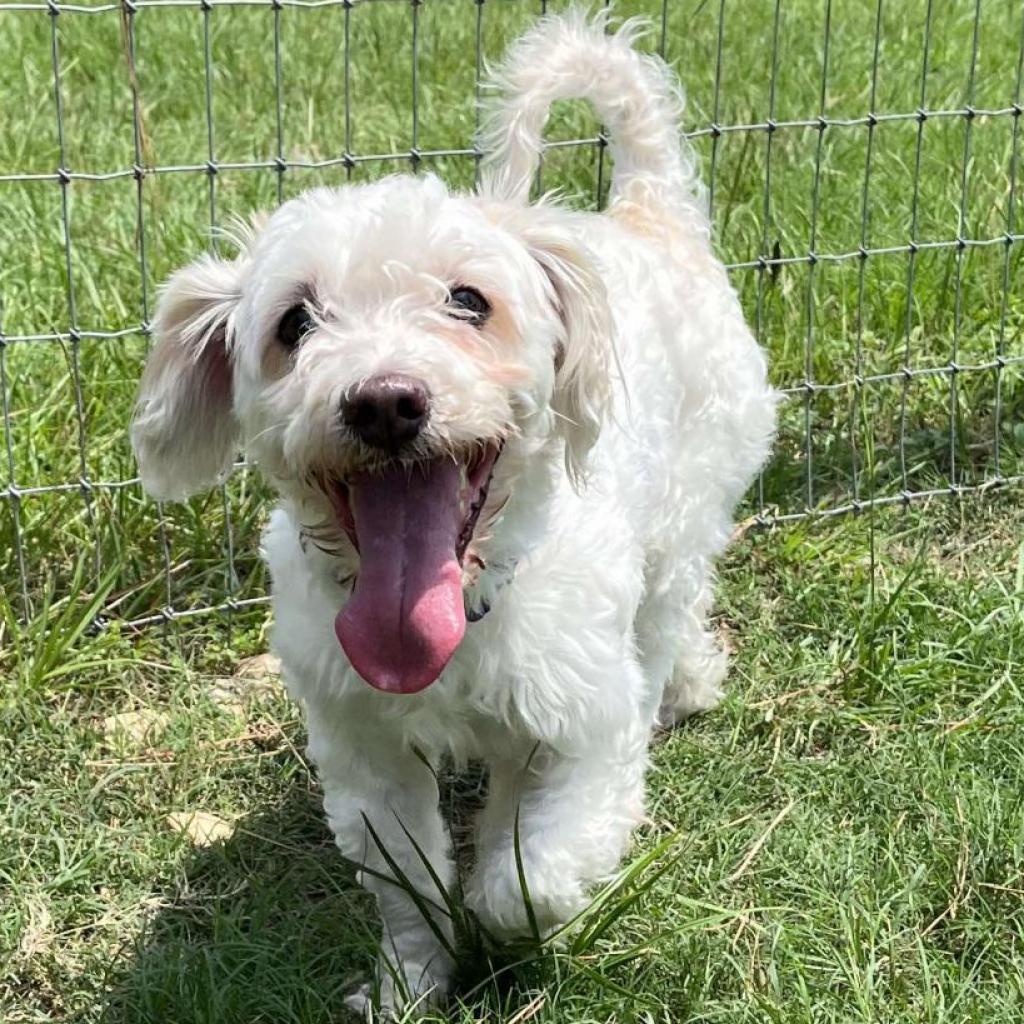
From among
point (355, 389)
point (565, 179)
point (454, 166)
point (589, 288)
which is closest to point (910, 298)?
point (565, 179)

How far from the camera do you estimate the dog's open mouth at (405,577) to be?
2281 millimetres

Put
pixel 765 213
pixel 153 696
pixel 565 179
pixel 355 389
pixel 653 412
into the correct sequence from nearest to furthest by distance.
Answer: pixel 355 389
pixel 653 412
pixel 153 696
pixel 765 213
pixel 565 179

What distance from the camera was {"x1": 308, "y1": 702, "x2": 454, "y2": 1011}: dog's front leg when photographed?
8.68ft

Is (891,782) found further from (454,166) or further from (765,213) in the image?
(454,166)

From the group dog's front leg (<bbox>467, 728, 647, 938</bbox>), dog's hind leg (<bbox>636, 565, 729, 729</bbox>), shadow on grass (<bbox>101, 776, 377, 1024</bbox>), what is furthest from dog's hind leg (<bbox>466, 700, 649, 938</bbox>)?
dog's hind leg (<bbox>636, 565, 729, 729</bbox>)

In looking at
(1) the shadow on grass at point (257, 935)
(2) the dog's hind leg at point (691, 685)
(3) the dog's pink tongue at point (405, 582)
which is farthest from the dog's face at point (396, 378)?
(2) the dog's hind leg at point (691, 685)

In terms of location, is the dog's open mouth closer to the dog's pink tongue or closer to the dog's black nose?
the dog's pink tongue

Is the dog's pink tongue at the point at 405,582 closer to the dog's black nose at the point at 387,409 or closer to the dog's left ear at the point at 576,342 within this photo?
the dog's black nose at the point at 387,409

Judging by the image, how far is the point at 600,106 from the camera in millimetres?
3549

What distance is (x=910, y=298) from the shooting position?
4.37 m

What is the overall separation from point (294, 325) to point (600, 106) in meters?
1.44

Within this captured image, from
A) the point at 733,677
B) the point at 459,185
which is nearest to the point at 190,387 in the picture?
the point at 733,677

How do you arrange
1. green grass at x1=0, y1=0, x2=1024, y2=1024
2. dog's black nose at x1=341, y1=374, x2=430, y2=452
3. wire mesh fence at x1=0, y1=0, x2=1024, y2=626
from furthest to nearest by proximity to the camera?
1. wire mesh fence at x1=0, y1=0, x2=1024, y2=626
2. green grass at x1=0, y1=0, x2=1024, y2=1024
3. dog's black nose at x1=341, y1=374, x2=430, y2=452

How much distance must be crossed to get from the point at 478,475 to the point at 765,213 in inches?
86.2
